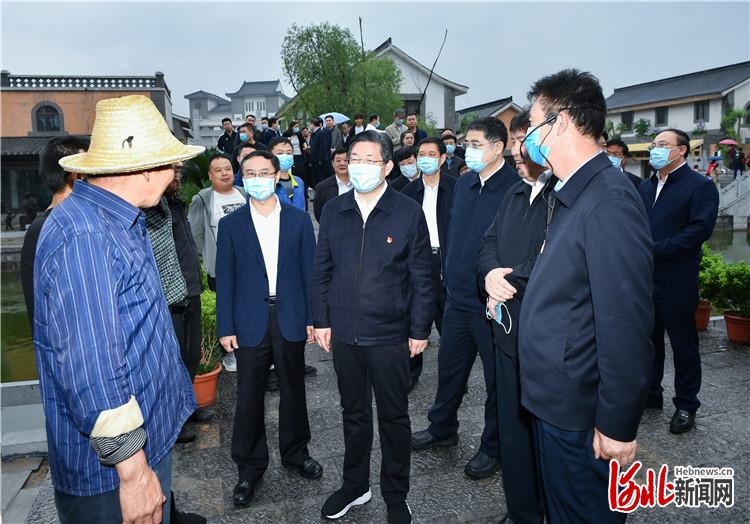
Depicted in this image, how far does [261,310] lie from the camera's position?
11.3ft

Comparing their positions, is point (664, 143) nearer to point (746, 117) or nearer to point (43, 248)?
point (43, 248)

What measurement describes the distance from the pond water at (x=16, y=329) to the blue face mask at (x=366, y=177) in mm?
7996

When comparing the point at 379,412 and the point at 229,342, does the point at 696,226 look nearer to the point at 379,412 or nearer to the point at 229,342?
the point at 379,412

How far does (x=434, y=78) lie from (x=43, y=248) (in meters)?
32.9

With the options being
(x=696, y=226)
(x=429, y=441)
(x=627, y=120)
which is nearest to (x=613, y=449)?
(x=429, y=441)

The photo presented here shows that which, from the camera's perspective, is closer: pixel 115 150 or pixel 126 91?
pixel 115 150

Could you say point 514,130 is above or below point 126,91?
below

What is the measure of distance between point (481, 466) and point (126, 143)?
9.41 ft

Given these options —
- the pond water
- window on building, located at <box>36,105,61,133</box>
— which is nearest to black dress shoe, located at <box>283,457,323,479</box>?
the pond water

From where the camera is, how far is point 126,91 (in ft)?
101

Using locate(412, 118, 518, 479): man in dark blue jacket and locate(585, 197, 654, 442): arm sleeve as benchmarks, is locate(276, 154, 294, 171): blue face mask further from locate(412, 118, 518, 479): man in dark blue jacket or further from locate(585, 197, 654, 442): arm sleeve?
locate(585, 197, 654, 442): arm sleeve

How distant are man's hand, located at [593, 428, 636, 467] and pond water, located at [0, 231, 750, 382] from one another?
9.26m

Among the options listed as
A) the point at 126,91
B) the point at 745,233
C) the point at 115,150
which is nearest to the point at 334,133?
the point at 115,150

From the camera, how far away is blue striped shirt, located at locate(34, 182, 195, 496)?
165cm
